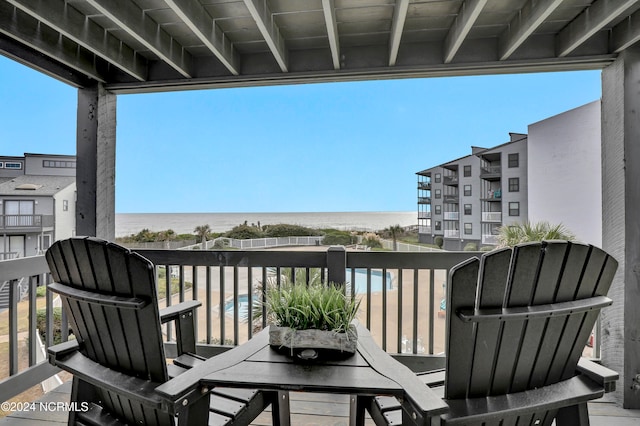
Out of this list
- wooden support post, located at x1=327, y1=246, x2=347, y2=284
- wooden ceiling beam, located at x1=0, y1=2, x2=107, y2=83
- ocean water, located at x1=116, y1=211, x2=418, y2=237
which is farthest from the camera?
ocean water, located at x1=116, y1=211, x2=418, y2=237

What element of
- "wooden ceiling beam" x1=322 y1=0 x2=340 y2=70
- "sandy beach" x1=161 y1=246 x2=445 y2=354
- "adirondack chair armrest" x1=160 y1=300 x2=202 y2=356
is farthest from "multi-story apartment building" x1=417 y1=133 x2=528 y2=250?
"adirondack chair armrest" x1=160 y1=300 x2=202 y2=356

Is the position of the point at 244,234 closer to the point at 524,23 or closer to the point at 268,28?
the point at 268,28

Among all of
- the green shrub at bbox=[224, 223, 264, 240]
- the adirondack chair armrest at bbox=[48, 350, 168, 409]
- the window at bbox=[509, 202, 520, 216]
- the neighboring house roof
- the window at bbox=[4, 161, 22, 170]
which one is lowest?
the adirondack chair armrest at bbox=[48, 350, 168, 409]

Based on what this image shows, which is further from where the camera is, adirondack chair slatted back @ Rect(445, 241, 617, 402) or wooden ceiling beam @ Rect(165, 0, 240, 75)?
wooden ceiling beam @ Rect(165, 0, 240, 75)

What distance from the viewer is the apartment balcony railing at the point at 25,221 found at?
8.83ft

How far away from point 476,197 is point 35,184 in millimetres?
4584

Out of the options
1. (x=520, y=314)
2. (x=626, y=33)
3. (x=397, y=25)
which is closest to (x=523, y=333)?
(x=520, y=314)

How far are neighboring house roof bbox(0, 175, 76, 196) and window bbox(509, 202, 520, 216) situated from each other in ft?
13.5

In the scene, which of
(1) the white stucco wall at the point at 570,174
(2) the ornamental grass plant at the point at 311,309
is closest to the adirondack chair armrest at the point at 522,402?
(2) the ornamental grass plant at the point at 311,309

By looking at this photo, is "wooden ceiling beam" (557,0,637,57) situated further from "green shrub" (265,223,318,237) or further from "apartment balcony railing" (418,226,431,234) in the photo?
"green shrub" (265,223,318,237)

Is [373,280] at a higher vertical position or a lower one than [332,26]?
lower

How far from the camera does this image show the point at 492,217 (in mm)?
3547

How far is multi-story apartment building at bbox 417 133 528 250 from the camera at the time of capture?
336 cm

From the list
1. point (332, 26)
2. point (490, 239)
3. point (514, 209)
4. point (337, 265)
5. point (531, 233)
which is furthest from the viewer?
point (514, 209)
